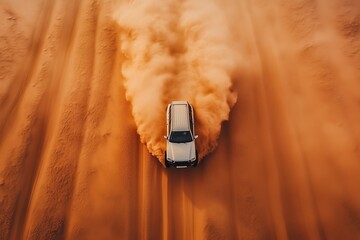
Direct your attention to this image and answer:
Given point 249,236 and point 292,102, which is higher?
point 292,102

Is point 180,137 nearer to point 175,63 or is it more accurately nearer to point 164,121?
point 164,121

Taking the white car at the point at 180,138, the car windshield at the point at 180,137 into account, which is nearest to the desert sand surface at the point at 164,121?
the white car at the point at 180,138

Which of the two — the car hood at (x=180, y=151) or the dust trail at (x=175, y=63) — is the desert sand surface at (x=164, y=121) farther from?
the car hood at (x=180, y=151)

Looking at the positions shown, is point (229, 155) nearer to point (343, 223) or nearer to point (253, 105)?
point (253, 105)

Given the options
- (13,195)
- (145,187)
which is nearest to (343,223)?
(145,187)

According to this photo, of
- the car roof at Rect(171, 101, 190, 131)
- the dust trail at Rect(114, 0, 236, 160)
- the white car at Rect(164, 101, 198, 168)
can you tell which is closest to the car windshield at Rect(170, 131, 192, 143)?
the white car at Rect(164, 101, 198, 168)

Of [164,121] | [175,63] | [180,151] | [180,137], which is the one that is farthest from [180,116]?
[175,63]

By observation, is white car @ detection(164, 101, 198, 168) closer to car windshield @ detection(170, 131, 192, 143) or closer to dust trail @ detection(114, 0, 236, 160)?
car windshield @ detection(170, 131, 192, 143)
